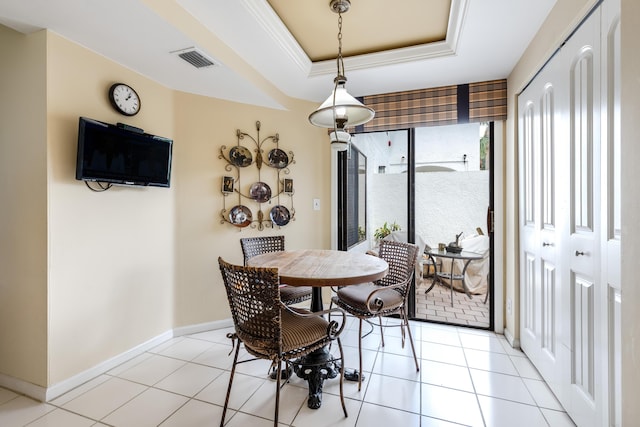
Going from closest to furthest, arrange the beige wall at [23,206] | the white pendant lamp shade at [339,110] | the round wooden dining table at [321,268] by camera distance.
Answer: the round wooden dining table at [321,268]
the white pendant lamp shade at [339,110]
the beige wall at [23,206]

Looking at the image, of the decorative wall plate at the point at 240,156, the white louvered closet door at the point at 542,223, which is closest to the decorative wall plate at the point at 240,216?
the decorative wall plate at the point at 240,156

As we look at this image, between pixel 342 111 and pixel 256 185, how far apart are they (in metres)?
1.50

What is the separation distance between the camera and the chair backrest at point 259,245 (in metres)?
2.55

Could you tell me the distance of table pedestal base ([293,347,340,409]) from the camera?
1764mm

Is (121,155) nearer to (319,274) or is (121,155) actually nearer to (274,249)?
(274,249)

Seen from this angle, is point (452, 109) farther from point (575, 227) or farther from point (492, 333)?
point (492, 333)

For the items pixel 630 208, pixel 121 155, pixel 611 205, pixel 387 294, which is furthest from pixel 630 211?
pixel 121 155

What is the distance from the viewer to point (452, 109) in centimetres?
281

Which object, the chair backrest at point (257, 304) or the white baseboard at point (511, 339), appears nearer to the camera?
the chair backrest at point (257, 304)

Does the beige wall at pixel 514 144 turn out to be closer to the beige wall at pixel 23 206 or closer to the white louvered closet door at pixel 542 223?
the white louvered closet door at pixel 542 223

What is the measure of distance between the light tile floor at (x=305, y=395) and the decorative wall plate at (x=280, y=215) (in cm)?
136

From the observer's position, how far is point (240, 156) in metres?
2.94

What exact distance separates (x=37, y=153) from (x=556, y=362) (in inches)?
140

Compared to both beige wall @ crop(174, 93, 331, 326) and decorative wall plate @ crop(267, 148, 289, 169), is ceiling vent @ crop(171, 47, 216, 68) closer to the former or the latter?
beige wall @ crop(174, 93, 331, 326)
